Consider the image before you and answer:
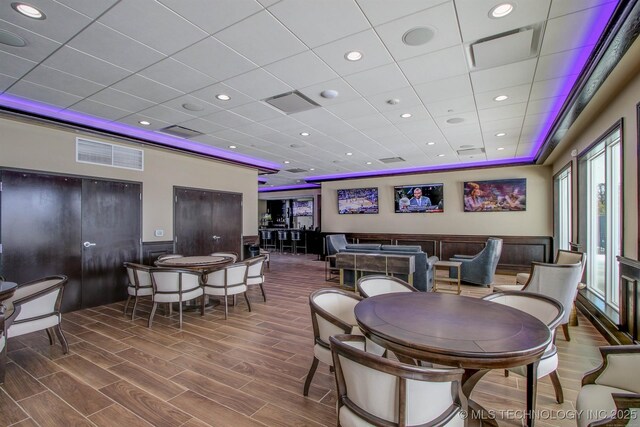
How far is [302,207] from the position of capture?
1510cm

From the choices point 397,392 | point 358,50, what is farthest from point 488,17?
point 397,392

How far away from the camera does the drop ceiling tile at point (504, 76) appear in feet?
10.0

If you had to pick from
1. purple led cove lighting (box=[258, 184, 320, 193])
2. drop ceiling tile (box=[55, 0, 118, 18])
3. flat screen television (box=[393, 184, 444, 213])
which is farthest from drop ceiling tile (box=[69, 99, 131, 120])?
purple led cove lighting (box=[258, 184, 320, 193])

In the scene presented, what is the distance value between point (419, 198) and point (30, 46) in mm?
8796

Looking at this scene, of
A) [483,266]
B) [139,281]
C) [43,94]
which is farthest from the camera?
[483,266]

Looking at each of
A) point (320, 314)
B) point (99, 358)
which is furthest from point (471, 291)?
point (99, 358)

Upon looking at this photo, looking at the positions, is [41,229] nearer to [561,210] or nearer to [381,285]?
[381,285]

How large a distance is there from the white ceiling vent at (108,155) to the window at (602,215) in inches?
281

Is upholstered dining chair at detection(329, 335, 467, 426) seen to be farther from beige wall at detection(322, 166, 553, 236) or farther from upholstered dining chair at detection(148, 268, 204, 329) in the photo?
beige wall at detection(322, 166, 553, 236)

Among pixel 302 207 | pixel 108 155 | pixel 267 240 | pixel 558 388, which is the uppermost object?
pixel 108 155

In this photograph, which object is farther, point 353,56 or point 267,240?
point 267,240

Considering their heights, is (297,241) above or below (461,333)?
below

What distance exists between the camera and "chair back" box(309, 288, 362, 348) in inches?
83.0

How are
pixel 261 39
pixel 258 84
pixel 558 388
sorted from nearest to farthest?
pixel 558 388 → pixel 261 39 → pixel 258 84
